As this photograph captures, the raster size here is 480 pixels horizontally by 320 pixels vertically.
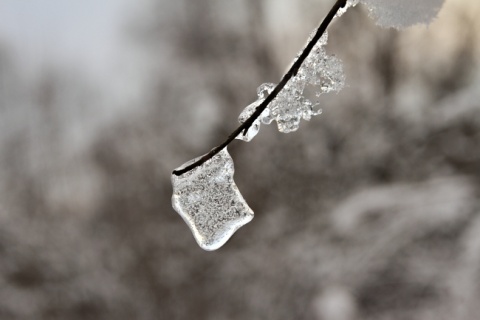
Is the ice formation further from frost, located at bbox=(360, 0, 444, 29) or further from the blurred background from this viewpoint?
the blurred background

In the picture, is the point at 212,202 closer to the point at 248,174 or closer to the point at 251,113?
the point at 251,113

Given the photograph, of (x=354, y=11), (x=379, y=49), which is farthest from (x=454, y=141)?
(x=354, y=11)

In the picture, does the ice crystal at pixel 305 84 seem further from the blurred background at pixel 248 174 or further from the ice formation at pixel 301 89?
the blurred background at pixel 248 174

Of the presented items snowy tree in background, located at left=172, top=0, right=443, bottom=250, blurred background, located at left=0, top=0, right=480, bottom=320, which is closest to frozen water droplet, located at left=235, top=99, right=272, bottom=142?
snowy tree in background, located at left=172, top=0, right=443, bottom=250

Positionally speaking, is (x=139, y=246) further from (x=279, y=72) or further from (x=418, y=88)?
(x=418, y=88)

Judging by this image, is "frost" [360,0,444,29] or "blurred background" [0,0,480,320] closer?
"frost" [360,0,444,29]

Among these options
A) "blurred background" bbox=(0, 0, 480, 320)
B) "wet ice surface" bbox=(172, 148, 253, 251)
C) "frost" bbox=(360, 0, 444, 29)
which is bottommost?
"frost" bbox=(360, 0, 444, 29)
